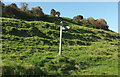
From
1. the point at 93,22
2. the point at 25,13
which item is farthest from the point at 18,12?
the point at 93,22

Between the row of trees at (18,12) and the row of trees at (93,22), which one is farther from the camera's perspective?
the row of trees at (93,22)

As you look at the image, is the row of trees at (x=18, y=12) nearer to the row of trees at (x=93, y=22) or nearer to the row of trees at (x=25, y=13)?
the row of trees at (x=25, y=13)

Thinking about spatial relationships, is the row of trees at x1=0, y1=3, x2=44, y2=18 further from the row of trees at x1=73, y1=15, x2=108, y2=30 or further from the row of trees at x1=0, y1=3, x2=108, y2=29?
the row of trees at x1=73, y1=15, x2=108, y2=30

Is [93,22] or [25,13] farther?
[93,22]

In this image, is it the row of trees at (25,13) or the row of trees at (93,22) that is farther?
the row of trees at (93,22)

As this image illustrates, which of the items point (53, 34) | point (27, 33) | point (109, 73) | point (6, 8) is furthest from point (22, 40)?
point (6, 8)

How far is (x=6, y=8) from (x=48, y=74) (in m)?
35.4

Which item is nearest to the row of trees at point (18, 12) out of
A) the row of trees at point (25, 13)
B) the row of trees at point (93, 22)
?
the row of trees at point (25, 13)

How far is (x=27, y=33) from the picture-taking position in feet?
71.6

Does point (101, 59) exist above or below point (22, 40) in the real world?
below

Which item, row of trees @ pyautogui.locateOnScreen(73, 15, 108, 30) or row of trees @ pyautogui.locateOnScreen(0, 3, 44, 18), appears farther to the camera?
row of trees @ pyautogui.locateOnScreen(73, 15, 108, 30)

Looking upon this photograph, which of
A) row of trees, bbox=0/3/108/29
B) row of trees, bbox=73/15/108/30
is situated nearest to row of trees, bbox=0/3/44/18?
row of trees, bbox=0/3/108/29

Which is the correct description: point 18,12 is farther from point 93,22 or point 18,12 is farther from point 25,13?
point 93,22

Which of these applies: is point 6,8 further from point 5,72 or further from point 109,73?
point 109,73
